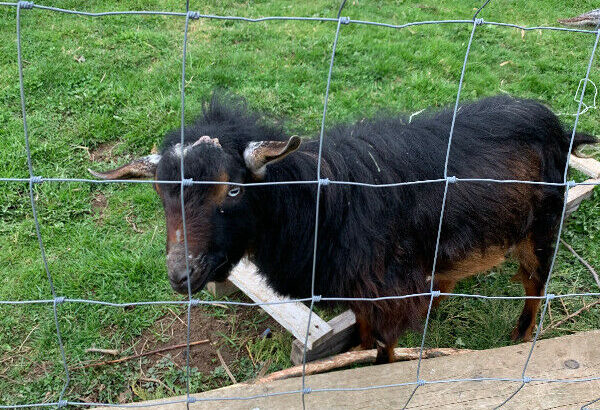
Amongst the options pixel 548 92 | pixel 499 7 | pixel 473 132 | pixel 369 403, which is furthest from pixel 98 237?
pixel 499 7

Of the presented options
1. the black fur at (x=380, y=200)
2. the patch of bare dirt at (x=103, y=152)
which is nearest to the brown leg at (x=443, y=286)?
the black fur at (x=380, y=200)

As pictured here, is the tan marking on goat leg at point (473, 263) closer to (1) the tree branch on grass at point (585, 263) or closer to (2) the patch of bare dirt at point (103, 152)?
(1) the tree branch on grass at point (585, 263)

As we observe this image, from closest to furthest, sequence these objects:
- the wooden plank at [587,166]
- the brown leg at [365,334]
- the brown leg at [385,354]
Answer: the brown leg at [385,354] < the brown leg at [365,334] < the wooden plank at [587,166]

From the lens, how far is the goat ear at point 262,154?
2.91 m

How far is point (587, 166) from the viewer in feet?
16.9

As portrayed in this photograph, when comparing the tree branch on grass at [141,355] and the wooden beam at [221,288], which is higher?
the wooden beam at [221,288]

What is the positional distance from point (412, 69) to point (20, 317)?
4904 millimetres

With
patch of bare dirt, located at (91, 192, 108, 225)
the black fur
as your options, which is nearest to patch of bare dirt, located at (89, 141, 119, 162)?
patch of bare dirt, located at (91, 192, 108, 225)

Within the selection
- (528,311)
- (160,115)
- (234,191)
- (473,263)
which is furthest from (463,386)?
(160,115)

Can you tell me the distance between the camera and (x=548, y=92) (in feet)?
21.8

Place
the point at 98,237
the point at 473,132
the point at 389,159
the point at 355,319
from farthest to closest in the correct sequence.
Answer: the point at 98,237
the point at 355,319
the point at 473,132
the point at 389,159

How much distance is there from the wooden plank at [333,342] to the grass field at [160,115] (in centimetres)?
26

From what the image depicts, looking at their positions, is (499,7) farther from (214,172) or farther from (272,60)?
(214,172)

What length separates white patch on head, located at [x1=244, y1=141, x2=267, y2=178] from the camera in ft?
9.85
